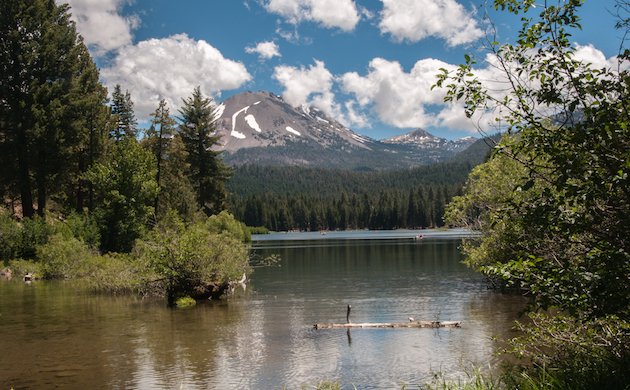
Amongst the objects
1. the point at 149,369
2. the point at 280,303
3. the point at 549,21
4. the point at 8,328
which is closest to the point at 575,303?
the point at 549,21

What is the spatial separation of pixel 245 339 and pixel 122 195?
29333 millimetres

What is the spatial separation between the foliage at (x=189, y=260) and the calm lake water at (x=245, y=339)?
51.5 inches

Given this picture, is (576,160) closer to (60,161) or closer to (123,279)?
(123,279)

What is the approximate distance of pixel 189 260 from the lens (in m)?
30.2

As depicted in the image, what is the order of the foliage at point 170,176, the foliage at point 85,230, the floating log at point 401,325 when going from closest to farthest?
the floating log at point 401,325 → the foliage at point 85,230 → the foliage at point 170,176

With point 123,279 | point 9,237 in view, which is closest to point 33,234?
point 9,237

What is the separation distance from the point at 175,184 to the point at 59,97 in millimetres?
13899

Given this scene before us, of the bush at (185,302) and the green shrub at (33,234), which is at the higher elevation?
the green shrub at (33,234)

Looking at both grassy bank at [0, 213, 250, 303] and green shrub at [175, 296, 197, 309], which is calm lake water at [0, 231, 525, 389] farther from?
grassy bank at [0, 213, 250, 303]

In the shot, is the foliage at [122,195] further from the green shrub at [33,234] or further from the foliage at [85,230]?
the green shrub at [33,234]

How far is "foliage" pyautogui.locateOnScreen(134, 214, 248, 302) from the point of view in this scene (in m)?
29.9

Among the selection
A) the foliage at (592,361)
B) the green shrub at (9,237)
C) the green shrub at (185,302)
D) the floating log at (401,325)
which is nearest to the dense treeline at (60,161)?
the green shrub at (9,237)

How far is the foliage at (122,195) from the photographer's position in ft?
153

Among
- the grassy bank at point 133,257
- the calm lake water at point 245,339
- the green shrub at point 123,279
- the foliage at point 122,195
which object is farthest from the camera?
the foliage at point 122,195
